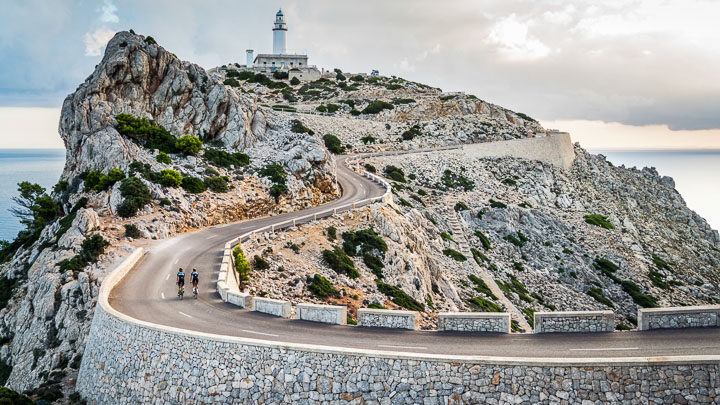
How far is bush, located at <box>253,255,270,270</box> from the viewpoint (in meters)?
29.5

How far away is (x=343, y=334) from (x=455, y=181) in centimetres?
5273

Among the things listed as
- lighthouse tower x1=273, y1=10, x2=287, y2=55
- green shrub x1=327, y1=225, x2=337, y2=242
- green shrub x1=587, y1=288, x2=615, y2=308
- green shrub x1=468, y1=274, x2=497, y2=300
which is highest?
lighthouse tower x1=273, y1=10, x2=287, y2=55

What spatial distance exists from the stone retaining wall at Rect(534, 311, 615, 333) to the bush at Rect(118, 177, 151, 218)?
26.7 m

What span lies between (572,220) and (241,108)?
40.4m

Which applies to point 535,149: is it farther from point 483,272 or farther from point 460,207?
point 483,272

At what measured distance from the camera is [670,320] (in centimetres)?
1661

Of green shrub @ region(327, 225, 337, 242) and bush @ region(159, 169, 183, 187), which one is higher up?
bush @ region(159, 169, 183, 187)

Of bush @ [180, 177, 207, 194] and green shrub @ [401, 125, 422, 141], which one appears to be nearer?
bush @ [180, 177, 207, 194]

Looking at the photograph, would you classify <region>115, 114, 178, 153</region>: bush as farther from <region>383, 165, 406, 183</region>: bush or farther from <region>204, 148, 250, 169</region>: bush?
<region>383, 165, 406, 183</region>: bush

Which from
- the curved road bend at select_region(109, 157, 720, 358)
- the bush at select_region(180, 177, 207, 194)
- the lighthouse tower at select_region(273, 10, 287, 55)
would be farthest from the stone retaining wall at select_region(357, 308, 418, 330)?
the lighthouse tower at select_region(273, 10, 287, 55)

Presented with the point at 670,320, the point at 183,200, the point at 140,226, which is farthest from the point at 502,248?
the point at 670,320

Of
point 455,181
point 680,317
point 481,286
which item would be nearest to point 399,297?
point 481,286

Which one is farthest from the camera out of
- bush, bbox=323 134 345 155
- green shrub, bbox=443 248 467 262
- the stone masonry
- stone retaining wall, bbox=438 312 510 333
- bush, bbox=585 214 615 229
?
bush, bbox=323 134 345 155

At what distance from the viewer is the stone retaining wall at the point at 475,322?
17656mm
